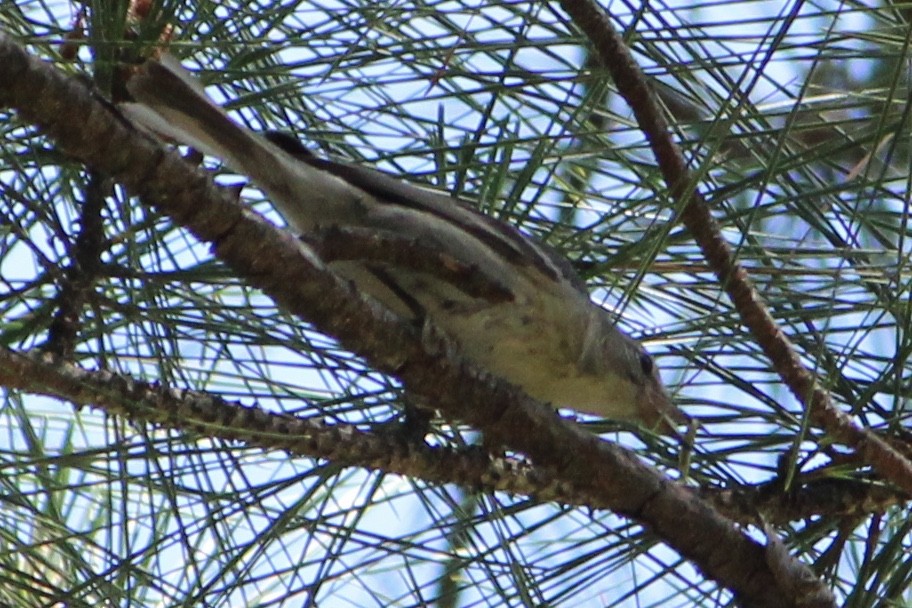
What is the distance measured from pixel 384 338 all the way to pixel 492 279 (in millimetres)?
367

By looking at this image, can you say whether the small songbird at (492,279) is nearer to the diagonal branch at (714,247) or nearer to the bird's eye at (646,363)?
the bird's eye at (646,363)

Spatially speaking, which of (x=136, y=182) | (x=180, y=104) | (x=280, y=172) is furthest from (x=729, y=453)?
(x=136, y=182)

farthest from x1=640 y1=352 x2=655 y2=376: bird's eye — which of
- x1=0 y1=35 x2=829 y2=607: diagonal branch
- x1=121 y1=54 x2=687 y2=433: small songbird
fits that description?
x1=0 y1=35 x2=829 y2=607: diagonal branch

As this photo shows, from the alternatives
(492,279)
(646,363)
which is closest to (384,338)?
(492,279)

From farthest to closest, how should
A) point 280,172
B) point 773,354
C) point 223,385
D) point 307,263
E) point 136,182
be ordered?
point 223,385, point 280,172, point 773,354, point 307,263, point 136,182

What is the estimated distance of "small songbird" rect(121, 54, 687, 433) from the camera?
1.73 m

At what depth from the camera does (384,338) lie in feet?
4.30

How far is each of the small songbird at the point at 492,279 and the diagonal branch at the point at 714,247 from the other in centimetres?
22

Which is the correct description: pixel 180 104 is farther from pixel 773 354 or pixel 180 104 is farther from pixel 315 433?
pixel 773 354

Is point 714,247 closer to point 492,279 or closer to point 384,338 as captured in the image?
point 492,279

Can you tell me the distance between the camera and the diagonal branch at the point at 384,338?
1028 millimetres

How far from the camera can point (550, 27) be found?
1.81 metres

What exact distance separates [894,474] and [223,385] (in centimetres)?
98

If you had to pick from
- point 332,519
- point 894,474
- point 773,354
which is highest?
point 332,519
